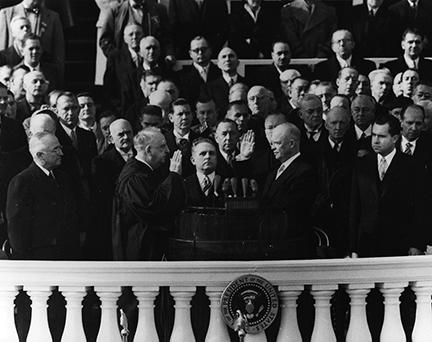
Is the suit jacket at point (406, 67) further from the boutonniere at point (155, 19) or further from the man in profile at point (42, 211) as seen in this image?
the man in profile at point (42, 211)

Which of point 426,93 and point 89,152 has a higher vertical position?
point 426,93

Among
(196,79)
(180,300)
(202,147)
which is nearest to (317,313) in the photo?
(180,300)

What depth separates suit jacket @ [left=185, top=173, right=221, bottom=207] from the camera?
666cm

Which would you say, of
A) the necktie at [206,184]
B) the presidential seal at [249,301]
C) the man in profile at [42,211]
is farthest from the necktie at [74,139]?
the presidential seal at [249,301]

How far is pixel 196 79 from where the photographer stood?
6793 mm

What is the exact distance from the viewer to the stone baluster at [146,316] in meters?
6.45

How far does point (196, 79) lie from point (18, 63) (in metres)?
1.23

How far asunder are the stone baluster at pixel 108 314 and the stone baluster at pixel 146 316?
13 centimetres

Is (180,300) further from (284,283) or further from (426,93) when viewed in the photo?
(426,93)

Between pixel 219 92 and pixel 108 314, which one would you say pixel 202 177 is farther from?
pixel 108 314

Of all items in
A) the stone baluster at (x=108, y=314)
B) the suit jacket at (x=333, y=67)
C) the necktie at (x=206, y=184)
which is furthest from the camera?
the suit jacket at (x=333, y=67)

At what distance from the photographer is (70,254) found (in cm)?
662

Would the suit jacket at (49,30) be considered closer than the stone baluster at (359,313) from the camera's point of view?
No

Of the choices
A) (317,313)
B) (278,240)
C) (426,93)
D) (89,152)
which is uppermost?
(426,93)
